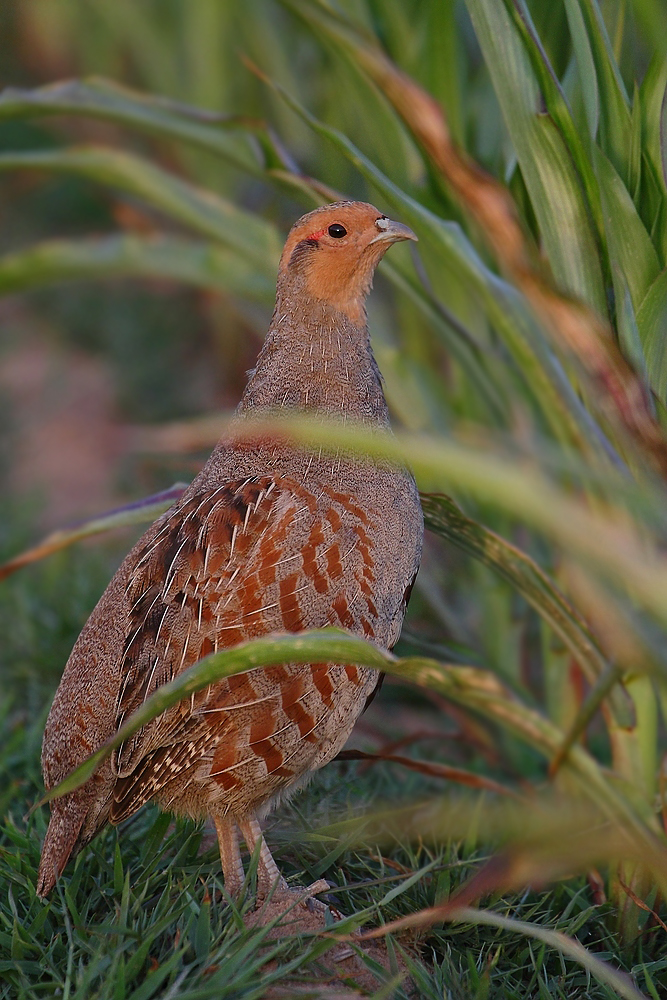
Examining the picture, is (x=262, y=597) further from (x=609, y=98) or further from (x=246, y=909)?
(x=609, y=98)

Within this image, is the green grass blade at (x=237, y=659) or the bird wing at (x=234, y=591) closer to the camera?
the green grass blade at (x=237, y=659)

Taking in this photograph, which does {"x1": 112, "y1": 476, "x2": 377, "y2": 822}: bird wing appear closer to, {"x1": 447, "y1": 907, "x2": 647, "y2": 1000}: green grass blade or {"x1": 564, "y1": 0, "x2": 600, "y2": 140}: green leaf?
{"x1": 447, "y1": 907, "x2": 647, "y2": 1000}: green grass blade

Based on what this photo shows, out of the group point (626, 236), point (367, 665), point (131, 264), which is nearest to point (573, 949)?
point (367, 665)

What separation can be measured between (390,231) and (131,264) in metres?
0.77

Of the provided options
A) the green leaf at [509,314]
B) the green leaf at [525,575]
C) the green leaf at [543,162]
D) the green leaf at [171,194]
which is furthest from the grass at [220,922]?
the green leaf at [171,194]

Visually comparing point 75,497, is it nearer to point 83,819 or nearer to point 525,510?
point 83,819

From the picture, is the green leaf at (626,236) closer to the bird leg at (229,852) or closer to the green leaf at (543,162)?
the green leaf at (543,162)

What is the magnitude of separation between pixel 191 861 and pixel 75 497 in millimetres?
2883

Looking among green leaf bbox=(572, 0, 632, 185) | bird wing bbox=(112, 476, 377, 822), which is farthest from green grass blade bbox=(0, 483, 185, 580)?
green leaf bbox=(572, 0, 632, 185)

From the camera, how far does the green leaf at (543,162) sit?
1.67 m

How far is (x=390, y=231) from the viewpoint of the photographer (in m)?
1.96

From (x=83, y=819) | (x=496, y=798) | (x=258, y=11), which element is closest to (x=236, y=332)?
(x=258, y=11)

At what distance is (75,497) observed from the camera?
4.69 metres

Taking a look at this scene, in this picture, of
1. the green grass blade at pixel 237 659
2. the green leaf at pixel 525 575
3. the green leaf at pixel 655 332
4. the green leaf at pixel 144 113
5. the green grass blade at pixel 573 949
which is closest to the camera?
the green grass blade at pixel 237 659
